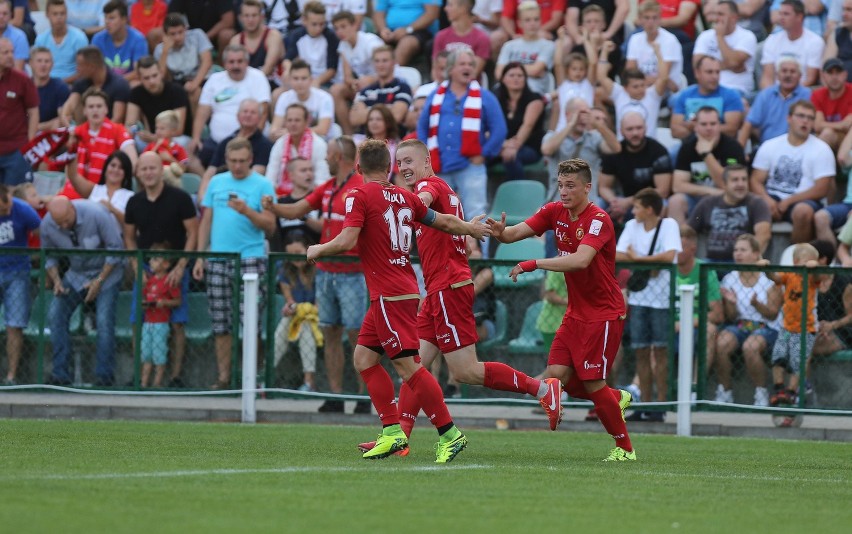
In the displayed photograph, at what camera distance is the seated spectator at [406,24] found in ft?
63.3

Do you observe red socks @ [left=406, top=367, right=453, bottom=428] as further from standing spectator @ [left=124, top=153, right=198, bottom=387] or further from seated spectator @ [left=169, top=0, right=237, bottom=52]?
seated spectator @ [left=169, top=0, right=237, bottom=52]

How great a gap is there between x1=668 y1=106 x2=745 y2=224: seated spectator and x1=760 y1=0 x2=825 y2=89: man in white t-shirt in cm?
179

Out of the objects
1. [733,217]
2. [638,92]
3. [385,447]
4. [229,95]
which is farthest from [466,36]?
[385,447]

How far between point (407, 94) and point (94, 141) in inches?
154

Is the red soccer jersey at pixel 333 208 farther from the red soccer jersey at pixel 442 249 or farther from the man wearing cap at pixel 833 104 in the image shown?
the man wearing cap at pixel 833 104

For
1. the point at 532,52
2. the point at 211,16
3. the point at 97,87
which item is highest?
the point at 211,16

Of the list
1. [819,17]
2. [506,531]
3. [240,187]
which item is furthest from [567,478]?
[819,17]

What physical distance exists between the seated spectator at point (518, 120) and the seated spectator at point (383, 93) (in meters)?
1.20


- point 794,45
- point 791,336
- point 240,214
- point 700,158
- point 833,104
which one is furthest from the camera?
point 794,45

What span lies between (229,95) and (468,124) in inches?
146

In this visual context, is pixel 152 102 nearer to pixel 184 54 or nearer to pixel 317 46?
pixel 184 54

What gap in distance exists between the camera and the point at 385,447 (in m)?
9.96

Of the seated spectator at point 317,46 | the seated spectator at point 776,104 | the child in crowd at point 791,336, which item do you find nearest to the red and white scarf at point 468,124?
the seated spectator at point 317,46

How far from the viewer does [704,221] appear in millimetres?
15516
